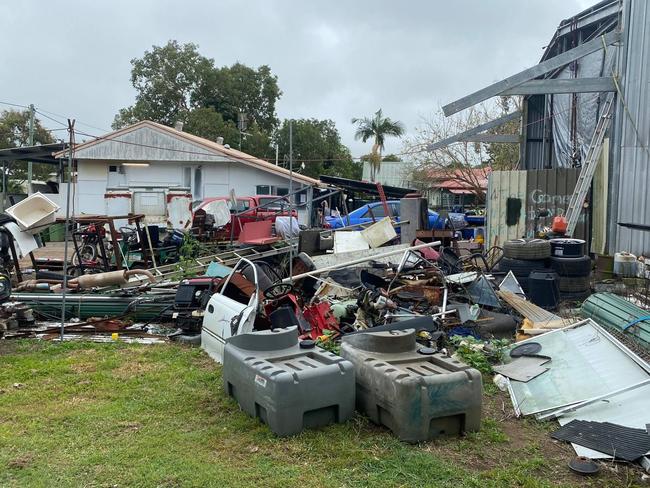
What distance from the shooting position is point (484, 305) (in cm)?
743

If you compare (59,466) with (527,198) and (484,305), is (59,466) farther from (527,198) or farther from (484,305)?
(527,198)

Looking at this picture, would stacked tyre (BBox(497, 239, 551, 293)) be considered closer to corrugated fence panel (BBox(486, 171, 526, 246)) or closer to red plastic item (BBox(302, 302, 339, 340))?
corrugated fence panel (BBox(486, 171, 526, 246))

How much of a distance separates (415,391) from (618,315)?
3.30 m

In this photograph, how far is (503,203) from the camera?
469 inches

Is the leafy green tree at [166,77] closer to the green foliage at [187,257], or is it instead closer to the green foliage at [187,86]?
the green foliage at [187,86]

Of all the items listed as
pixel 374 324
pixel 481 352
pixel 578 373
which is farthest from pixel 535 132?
pixel 578 373

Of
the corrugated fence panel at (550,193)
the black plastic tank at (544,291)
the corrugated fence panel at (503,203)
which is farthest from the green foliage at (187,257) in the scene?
the corrugated fence panel at (550,193)

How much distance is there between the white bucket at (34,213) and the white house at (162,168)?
13.6 metres

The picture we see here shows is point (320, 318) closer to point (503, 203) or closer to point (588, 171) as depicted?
point (588, 171)

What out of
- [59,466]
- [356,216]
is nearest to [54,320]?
[59,466]

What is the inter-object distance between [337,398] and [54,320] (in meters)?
5.39

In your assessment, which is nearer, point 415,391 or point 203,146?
point 415,391

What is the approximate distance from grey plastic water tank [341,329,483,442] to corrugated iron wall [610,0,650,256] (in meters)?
6.04

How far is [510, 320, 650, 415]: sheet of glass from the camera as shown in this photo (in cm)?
454
